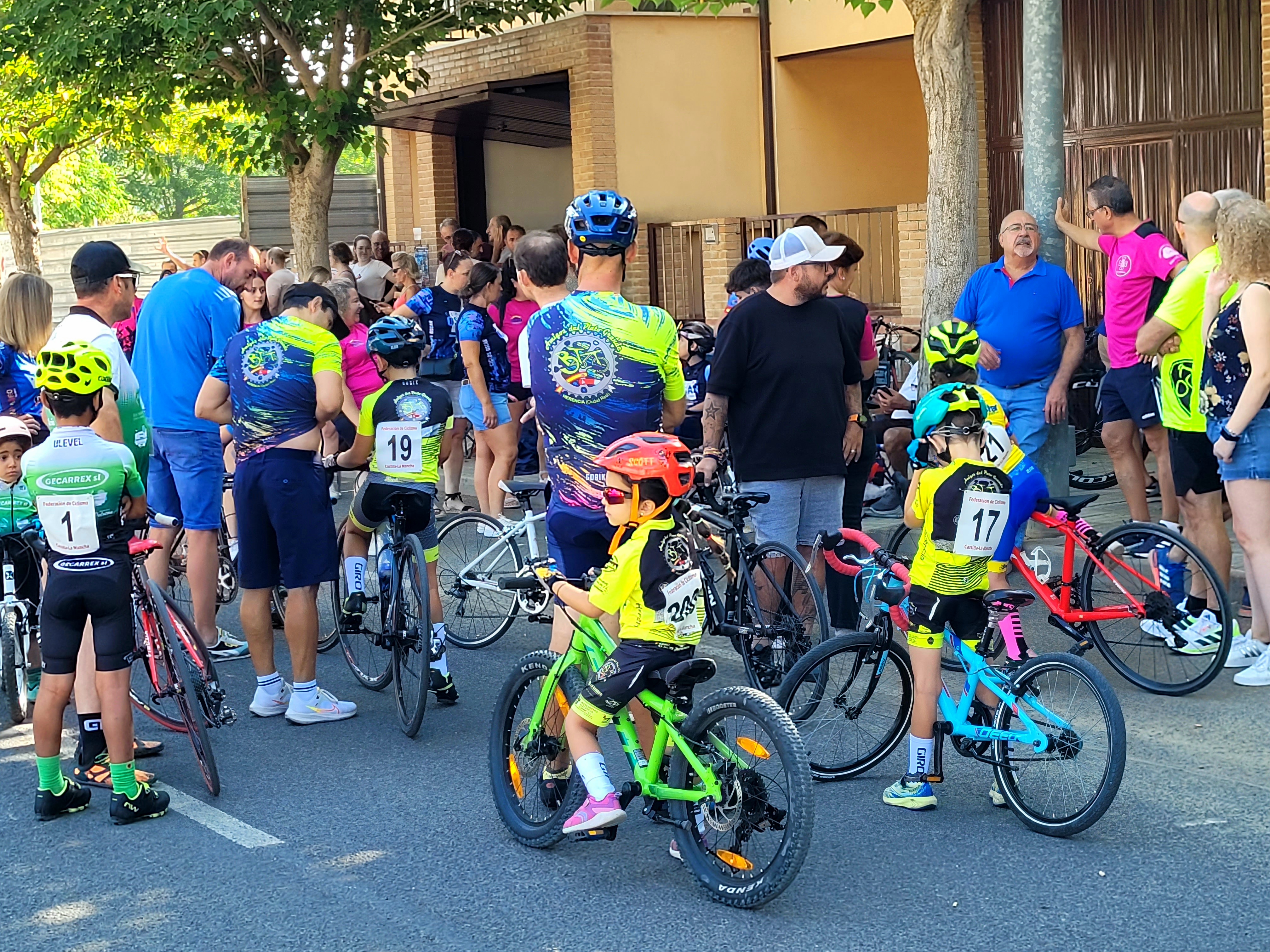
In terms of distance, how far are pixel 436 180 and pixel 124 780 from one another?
57.2ft

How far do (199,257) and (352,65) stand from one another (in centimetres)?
664

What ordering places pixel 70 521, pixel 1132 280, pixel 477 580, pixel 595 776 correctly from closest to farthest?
pixel 595 776, pixel 70 521, pixel 477 580, pixel 1132 280

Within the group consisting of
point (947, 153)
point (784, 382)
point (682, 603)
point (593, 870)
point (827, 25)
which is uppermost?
point (827, 25)

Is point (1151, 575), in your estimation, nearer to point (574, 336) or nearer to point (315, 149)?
point (574, 336)

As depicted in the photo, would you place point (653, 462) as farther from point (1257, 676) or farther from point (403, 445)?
point (1257, 676)

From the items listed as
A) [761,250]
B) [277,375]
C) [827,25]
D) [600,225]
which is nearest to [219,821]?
[277,375]

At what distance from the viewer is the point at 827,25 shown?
57.7ft

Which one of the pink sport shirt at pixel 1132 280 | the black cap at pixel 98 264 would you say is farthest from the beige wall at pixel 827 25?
the black cap at pixel 98 264

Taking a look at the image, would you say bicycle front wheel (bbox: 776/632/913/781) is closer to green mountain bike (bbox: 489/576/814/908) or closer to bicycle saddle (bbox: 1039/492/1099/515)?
green mountain bike (bbox: 489/576/814/908)

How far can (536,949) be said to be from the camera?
4594mm

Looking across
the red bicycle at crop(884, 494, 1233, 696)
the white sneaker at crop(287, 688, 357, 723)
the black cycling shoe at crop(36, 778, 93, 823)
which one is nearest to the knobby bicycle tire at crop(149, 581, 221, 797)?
the black cycling shoe at crop(36, 778, 93, 823)

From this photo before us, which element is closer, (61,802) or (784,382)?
(61,802)

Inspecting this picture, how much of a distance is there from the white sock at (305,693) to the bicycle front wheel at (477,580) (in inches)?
55.8

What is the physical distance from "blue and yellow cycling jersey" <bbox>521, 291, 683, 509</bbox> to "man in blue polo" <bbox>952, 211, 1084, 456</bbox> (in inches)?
155
